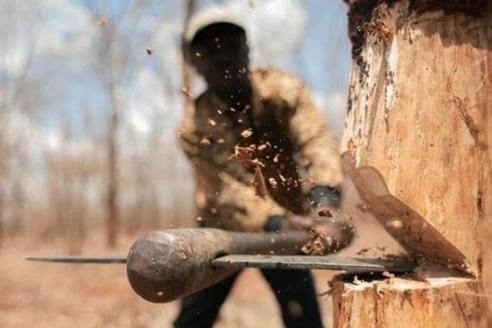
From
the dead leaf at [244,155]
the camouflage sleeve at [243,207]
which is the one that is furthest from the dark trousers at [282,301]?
the dead leaf at [244,155]

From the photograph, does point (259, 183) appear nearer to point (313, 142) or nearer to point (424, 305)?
point (313, 142)

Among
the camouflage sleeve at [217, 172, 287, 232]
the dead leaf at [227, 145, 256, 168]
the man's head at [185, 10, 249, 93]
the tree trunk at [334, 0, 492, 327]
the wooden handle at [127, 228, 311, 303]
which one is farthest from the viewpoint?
the man's head at [185, 10, 249, 93]

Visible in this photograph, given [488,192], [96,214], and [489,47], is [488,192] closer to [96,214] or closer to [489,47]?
[489,47]

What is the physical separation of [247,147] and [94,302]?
6.40 meters

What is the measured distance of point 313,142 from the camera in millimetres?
2484

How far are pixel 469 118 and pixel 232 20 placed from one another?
1.27 meters

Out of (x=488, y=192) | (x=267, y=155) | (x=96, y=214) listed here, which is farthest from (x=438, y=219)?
(x=96, y=214)

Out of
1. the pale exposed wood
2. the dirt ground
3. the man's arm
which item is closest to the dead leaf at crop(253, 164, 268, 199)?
the man's arm

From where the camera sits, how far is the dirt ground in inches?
241

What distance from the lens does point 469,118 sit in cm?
158

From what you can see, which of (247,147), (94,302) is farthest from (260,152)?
(94,302)

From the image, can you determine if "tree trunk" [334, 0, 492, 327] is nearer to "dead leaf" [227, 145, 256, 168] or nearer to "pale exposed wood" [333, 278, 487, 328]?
"pale exposed wood" [333, 278, 487, 328]

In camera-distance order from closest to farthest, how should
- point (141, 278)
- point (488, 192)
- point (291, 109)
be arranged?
point (141, 278)
point (488, 192)
point (291, 109)

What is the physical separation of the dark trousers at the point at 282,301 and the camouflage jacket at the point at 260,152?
11.7 inches
